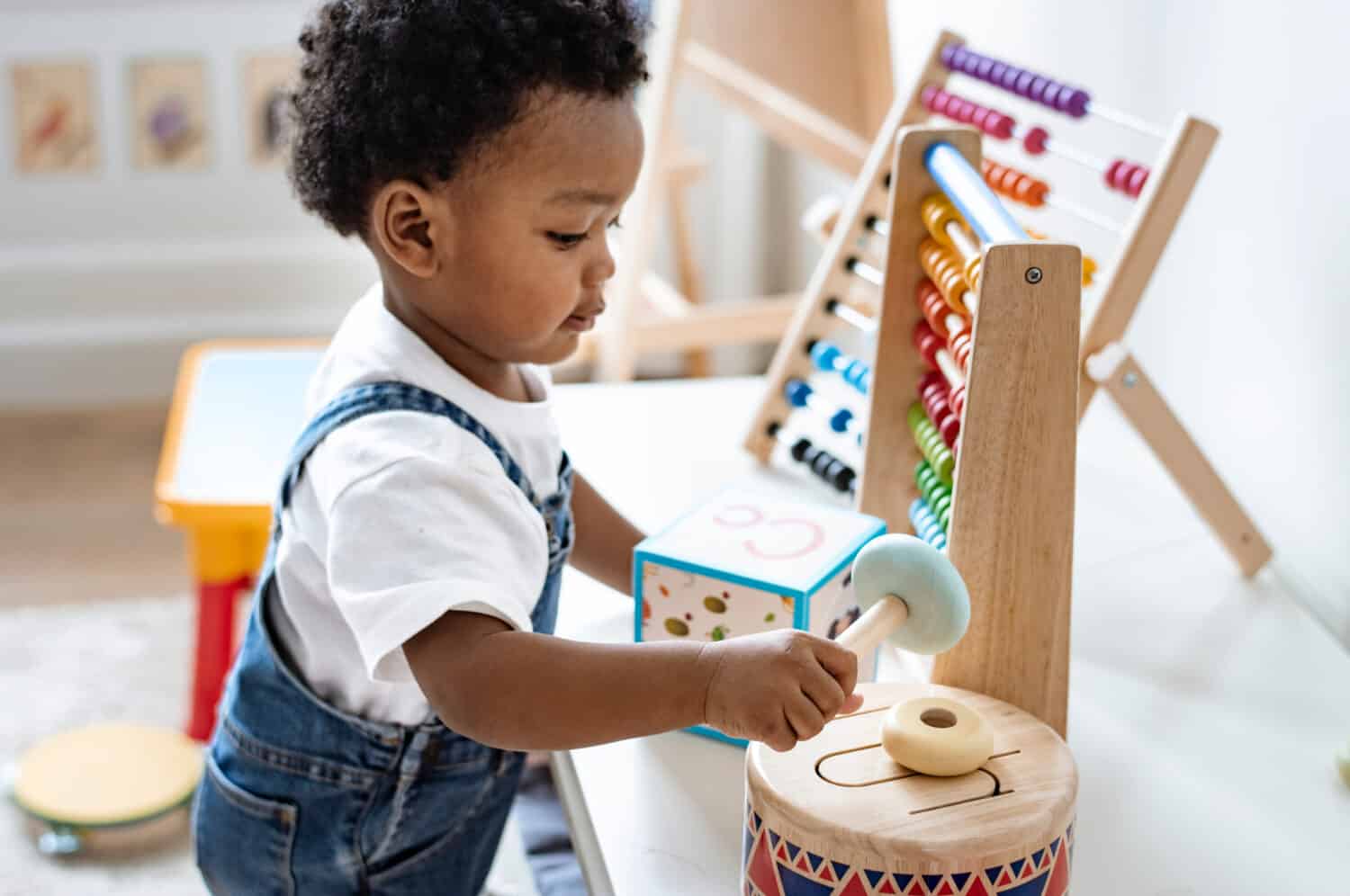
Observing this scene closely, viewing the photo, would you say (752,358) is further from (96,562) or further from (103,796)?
(103,796)

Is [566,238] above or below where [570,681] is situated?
above

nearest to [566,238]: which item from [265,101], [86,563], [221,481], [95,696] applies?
[221,481]

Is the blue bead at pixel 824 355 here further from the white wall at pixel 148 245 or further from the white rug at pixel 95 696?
the white wall at pixel 148 245

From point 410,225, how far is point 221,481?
87 centimetres

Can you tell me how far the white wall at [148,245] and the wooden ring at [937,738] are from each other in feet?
6.60

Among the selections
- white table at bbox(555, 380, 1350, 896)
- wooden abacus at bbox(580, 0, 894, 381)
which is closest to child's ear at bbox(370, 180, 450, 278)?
white table at bbox(555, 380, 1350, 896)

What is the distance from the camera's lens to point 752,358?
8.55 feet

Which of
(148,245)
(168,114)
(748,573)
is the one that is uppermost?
(748,573)

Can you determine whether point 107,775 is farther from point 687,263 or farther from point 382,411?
point 687,263

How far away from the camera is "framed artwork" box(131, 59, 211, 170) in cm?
237

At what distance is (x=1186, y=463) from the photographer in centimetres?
96

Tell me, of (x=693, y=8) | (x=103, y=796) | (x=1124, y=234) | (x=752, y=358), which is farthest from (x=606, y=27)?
(x=752, y=358)

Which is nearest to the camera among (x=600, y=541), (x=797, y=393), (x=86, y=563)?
(x=600, y=541)

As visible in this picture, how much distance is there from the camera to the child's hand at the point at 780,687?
60 centimetres
